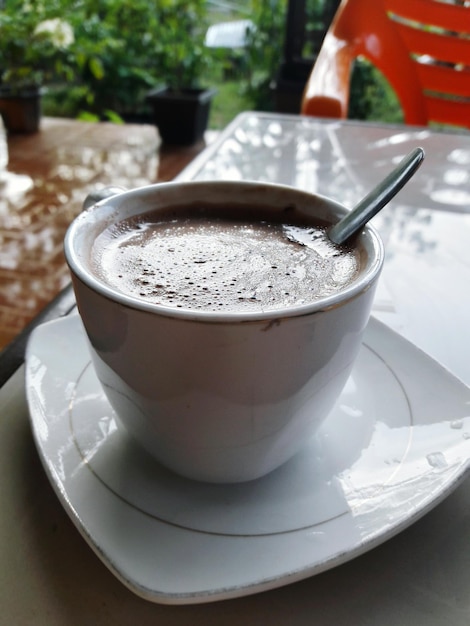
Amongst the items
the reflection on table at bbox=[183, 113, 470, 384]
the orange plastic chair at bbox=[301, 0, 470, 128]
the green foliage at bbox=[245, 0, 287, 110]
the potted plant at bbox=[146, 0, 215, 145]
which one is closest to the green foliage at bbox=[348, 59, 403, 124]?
the green foliage at bbox=[245, 0, 287, 110]

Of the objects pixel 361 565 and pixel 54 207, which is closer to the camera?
pixel 361 565

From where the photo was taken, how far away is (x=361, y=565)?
0.34m

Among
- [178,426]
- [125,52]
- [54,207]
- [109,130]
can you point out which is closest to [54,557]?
[178,426]

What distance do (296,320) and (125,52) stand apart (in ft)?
10.1

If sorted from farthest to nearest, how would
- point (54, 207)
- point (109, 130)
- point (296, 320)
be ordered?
point (109, 130) → point (54, 207) → point (296, 320)

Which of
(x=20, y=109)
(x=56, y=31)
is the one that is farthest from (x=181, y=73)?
(x=20, y=109)

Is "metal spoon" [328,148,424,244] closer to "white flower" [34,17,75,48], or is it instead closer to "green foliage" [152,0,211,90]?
"white flower" [34,17,75,48]

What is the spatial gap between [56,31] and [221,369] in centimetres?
245

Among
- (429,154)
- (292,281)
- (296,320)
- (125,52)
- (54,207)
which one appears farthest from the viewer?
(125,52)

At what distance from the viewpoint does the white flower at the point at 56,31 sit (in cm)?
236

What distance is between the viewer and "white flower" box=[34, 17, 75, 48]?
7.75 ft

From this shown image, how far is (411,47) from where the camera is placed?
1.51 metres

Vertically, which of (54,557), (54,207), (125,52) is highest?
(54,557)

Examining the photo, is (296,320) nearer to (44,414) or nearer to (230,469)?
(230,469)
